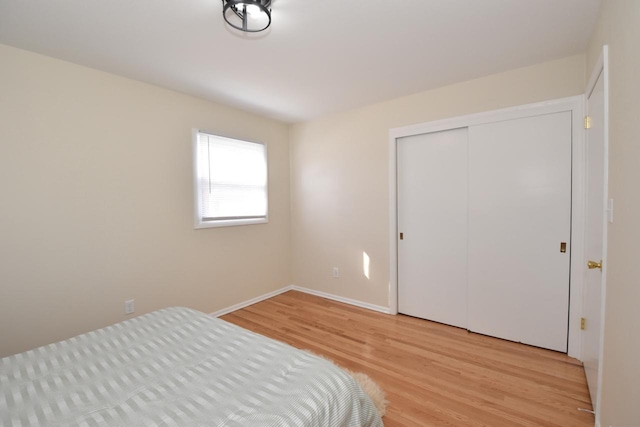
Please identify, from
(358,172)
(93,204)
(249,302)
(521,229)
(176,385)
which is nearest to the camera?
(176,385)

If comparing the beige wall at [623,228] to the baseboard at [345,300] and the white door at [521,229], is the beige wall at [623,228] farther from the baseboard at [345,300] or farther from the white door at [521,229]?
the baseboard at [345,300]

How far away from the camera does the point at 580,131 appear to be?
214 cm

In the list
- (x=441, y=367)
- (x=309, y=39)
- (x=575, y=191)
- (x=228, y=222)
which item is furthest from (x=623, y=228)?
(x=228, y=222)

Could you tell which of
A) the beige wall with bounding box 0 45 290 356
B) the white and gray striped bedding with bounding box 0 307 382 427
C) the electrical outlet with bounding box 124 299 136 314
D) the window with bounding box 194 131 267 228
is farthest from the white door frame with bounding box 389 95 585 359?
the electrical outlet with bounding box 124 299 136 314

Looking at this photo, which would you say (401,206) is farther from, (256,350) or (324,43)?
(256,350)

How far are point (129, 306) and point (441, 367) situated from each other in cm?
282

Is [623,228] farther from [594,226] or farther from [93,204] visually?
[93,204]

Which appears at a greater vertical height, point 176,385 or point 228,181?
point 228,181

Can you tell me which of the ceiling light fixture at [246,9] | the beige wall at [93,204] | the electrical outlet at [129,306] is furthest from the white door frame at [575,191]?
the electrical outlet at [129,306]

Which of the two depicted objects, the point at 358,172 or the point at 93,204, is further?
the point at 358,172

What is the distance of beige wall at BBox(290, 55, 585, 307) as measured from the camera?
96.3 inches

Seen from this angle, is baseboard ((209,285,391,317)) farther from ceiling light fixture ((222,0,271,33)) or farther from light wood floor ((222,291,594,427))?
ceiling light fixture ((222,0,271,33))

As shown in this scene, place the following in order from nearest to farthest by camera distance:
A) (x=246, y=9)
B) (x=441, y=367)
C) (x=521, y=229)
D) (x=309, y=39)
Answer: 1. (x=246, y=9)
2. (x=309, y=39)
3. (x=441, y=367)
4. (x=521, y=229)

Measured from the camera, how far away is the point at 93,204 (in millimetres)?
2297
